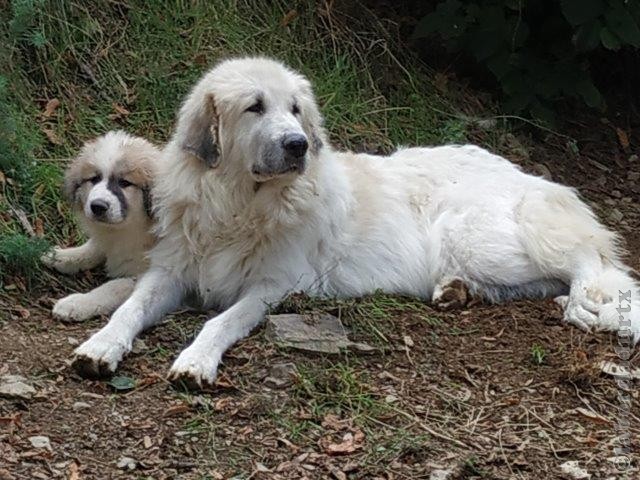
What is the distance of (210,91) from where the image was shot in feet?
16.5

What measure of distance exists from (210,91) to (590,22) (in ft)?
9.97

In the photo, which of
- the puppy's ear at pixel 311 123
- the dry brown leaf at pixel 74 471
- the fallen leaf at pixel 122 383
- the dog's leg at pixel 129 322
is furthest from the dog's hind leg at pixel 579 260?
the dry brown leaf at pixel 74 471

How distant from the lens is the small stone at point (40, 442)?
12.8 feet

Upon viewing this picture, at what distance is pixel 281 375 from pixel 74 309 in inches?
41.8

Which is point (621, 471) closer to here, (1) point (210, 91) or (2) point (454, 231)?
(2) point (454, 231)

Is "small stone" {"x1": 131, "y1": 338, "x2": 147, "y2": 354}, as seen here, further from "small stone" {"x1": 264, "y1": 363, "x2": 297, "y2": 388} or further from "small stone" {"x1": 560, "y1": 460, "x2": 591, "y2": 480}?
"small stone" {"x1": 560, "y1": 460, "x2": 591, "y2": 480}

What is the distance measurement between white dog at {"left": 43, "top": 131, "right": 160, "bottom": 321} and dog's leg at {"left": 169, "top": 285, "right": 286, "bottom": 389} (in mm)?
605

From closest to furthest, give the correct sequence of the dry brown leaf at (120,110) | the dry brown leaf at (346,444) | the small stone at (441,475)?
the small stone at (441,475)
the dry brown leaf at (346,444)
the dry brown leaf at (120,110)

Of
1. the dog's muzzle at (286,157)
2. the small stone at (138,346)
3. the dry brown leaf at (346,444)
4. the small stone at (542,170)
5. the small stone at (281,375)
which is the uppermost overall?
the dog's muzzle at (286,157)

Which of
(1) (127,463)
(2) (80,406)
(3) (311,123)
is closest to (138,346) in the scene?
(2) (80,406)

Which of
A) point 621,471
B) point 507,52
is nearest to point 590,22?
point 507,52

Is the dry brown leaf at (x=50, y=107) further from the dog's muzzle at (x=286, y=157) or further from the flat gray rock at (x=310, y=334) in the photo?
the flat gray rock at (x=310, y=334)

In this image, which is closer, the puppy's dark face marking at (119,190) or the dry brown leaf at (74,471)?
the dry brown leaf at (74,471)

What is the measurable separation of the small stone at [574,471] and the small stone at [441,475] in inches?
16.2
